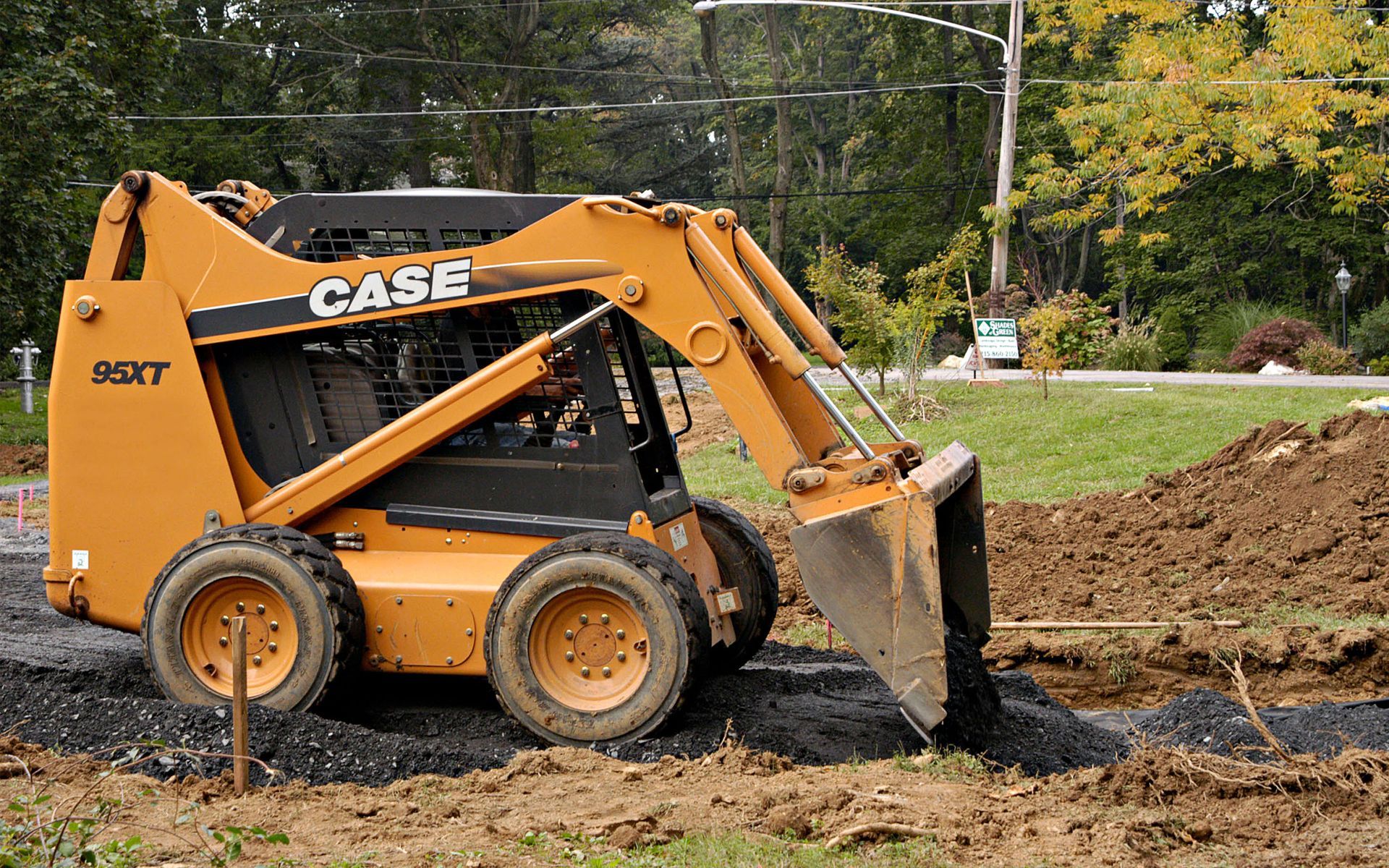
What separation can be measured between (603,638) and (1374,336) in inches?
1118

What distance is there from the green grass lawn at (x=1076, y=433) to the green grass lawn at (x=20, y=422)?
11.3m

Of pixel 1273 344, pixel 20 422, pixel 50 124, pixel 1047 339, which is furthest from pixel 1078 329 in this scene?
pixel 20 422

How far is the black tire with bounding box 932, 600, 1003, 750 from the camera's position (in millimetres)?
6031

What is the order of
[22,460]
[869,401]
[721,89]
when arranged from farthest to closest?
[721,89] < [22,460] < [869,401]

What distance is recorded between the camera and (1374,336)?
96.2 ft

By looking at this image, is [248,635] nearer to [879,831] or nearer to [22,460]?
[879,831]

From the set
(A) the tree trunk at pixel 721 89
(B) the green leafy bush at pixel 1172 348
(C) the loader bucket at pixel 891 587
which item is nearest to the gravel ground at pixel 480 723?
(C) the loader bucket at pixel 891 587

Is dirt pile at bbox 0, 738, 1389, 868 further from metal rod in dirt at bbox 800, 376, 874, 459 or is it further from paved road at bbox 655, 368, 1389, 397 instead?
paved road at bbox 655, 368, 1389, 397

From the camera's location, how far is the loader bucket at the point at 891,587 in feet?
18.1

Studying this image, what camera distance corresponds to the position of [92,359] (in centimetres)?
656

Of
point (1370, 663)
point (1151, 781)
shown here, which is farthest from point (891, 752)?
point (1370, 663)

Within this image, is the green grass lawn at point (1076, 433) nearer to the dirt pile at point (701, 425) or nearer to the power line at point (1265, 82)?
the dirt pile at point (701, 425)

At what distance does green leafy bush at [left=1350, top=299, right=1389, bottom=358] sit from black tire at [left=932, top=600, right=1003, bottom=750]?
26.4 metres

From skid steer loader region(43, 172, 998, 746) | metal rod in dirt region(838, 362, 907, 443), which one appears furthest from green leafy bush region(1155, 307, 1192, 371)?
skid steer loader region(43, 172, 998, 746)
